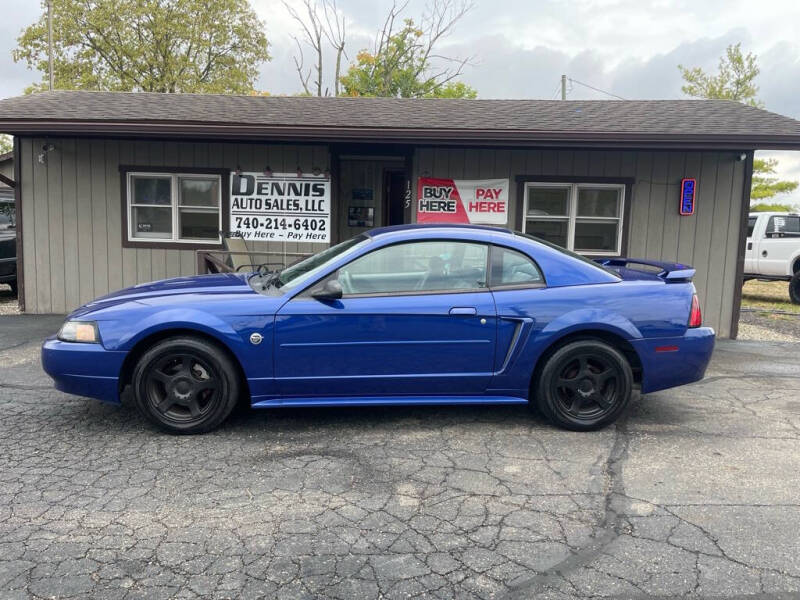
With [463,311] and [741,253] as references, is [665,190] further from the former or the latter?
[463,311]

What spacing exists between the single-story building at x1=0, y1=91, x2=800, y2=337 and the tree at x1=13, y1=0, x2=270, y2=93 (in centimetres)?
2268

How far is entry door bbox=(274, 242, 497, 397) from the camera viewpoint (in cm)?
403

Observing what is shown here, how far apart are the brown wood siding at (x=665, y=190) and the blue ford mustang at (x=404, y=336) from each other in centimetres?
435

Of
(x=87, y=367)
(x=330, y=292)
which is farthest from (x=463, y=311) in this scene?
(x=87, y=367)

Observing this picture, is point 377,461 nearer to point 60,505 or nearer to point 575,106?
point 60,505

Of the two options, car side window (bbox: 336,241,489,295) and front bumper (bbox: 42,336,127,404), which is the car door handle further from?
front bumper (bbox: 42,336,127,404)

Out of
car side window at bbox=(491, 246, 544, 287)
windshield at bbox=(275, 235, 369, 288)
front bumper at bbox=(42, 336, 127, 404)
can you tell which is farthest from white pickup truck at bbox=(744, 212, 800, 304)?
front bumper at bbox=(42, 336, 127, 404)

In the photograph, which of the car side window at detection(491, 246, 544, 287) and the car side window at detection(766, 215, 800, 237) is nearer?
the car side window at detection(491, 246, 544, 287)

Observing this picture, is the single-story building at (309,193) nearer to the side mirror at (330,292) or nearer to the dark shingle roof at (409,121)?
the dark shingle roof at (409,121)

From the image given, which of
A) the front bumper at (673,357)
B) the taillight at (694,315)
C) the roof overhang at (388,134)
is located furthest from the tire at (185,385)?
the roof overhang at (388,134)

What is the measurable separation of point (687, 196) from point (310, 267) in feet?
19.9

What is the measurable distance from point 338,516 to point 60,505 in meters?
1.44

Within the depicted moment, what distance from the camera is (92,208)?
341 inches

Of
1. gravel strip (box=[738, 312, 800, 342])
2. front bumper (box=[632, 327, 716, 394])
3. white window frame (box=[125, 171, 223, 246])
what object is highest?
white window frame (box=[125, 171, 223, 246])
